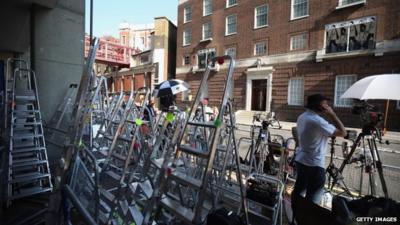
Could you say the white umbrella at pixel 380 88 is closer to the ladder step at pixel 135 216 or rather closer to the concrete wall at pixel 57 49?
the ladder step at pixel 135 216

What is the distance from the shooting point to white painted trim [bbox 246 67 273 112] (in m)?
20.4

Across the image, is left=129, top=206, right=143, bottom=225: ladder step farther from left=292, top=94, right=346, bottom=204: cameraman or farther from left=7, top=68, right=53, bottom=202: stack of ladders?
left=7, top=68, right=53, bottom=202: stack of ladders

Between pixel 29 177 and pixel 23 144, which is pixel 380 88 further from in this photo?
pixel 23 144

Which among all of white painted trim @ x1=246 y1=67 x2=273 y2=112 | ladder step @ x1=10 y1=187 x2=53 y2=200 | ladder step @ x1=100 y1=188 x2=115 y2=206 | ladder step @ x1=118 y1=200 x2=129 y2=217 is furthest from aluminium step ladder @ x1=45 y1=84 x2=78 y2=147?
white painted trim @ x1=246 y1=67 x2=273 y2=112

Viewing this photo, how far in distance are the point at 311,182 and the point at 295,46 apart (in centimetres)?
1767

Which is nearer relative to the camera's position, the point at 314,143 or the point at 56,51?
the point at 314,143

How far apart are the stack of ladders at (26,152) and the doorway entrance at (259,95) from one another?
17.7 meters

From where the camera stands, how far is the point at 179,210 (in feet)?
7.81

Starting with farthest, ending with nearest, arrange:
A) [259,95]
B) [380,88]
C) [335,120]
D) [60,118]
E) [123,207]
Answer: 1. [259,95]
2. [60,118]
3. [380,88]
4. [335,120]
5. [123,207]

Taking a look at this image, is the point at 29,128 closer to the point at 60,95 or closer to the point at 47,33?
the point at 60,95

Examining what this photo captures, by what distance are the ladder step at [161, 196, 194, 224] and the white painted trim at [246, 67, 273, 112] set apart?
18141 mm

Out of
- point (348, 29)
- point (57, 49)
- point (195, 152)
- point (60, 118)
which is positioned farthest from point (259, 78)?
point (195, 152)

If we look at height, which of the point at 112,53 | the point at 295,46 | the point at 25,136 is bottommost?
the point at 25,136

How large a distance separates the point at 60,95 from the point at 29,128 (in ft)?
4.98
